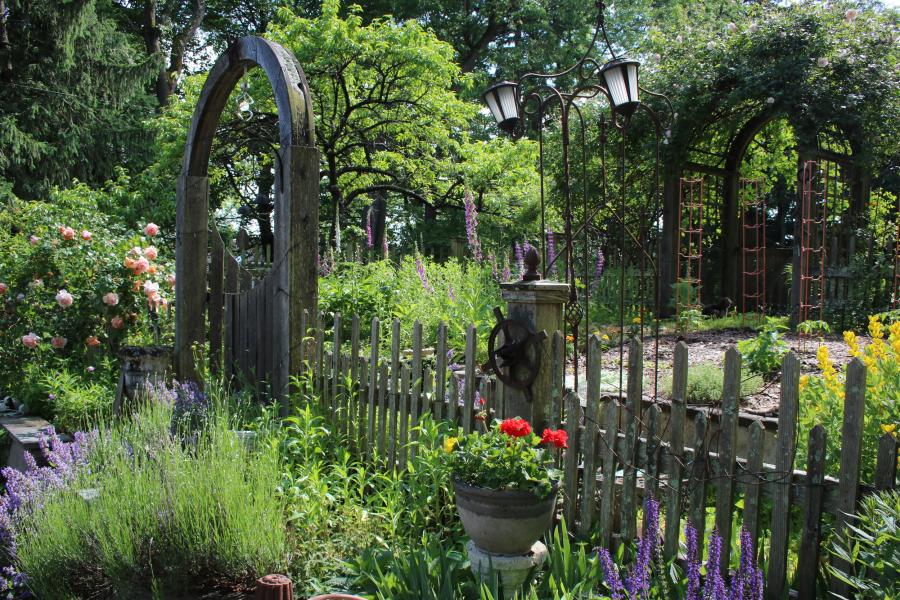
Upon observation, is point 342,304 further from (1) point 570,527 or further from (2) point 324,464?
(1) point 570,527

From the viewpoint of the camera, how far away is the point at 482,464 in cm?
234

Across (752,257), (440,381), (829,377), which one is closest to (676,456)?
(829,377)

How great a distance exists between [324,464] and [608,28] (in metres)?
20.5

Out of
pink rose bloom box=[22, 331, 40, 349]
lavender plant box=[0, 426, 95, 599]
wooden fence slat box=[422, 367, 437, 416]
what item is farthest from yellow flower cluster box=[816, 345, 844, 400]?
pink rose bloom box=[22, 331, 40, 349]

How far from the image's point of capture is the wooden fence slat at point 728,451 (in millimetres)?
2133

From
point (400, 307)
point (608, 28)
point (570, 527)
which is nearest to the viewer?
point (570, 527)

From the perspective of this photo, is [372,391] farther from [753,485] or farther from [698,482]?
[753,485]

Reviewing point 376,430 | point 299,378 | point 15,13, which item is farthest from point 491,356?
point 15,13

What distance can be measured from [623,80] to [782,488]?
289cm

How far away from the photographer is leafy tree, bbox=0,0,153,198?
46.5 ft

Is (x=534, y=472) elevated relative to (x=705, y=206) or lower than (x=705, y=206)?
lower

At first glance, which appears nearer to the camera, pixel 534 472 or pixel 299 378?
pixel 534 472

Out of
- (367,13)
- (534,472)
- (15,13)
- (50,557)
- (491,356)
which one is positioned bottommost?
(50,557)

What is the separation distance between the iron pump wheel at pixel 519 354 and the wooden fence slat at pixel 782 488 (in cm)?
104
